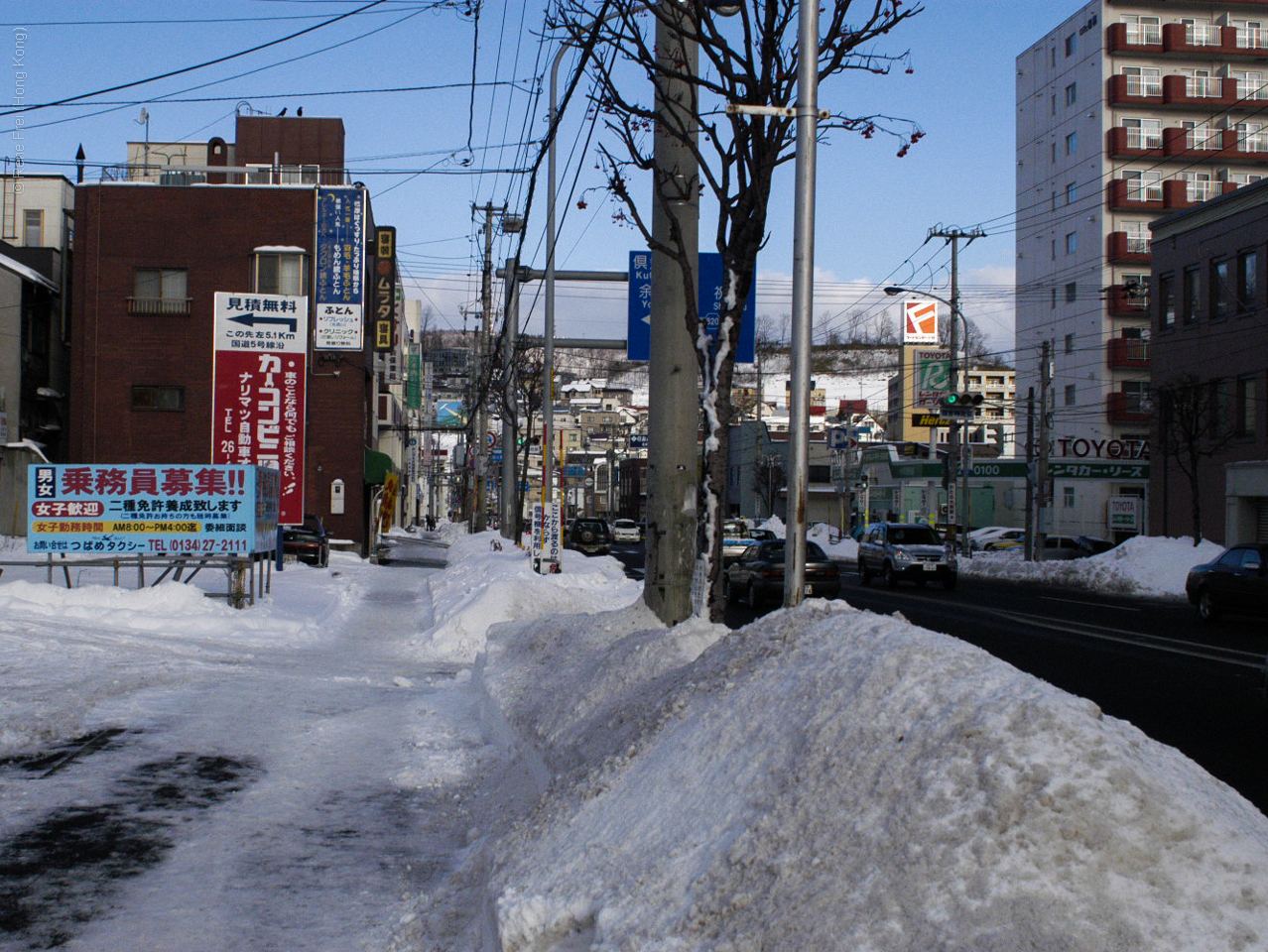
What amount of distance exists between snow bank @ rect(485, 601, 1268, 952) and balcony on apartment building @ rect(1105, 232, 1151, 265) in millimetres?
57898

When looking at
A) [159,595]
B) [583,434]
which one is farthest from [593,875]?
[583,434]

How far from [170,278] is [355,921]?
39348mm

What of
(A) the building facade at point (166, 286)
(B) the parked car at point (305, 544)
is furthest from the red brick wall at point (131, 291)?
(B) the parked car at point (305, 544)

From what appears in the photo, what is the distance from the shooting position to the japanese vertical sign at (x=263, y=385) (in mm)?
27828

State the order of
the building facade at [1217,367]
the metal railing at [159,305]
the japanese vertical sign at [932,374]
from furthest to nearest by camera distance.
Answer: the japanese vertical sign at [932,374]
the metal railing at [159,305]
the building facade at [1217,367]

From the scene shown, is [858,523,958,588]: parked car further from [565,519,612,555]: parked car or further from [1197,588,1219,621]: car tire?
[565,519,612,555]: parked car

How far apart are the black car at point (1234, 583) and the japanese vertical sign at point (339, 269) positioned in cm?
2556

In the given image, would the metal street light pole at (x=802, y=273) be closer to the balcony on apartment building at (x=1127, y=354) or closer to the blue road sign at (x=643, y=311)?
the blue road sign at (x=643, y=311)

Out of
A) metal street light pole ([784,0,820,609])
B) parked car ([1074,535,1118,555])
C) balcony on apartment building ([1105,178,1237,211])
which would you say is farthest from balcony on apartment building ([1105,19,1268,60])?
metal street light pole ([784,0,820,609])

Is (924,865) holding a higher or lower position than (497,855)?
higher

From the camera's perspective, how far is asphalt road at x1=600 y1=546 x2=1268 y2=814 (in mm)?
9523

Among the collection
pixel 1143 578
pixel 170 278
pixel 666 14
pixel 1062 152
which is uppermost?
pixel 1062 152

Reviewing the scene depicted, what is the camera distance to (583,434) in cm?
16238

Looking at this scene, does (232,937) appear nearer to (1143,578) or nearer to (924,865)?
(924,865)
